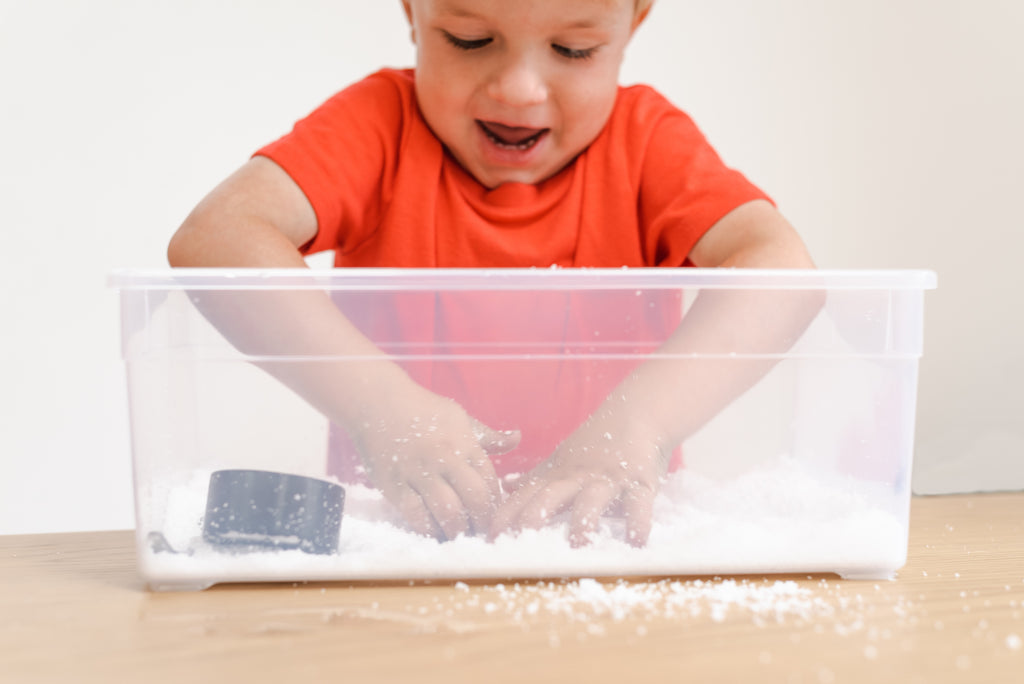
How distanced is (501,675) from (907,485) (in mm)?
249

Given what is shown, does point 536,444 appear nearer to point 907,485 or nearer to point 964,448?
→ point 907,485

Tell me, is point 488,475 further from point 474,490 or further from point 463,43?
point 463,43

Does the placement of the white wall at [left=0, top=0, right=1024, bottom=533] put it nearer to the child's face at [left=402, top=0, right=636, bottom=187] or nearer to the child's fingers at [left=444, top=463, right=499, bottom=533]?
the child's face at [left=402, top=0, right=636, bottom=187]

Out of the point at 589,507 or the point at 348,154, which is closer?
the point at 589,507

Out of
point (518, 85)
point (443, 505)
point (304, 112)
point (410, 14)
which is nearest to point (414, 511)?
point (443, 505)

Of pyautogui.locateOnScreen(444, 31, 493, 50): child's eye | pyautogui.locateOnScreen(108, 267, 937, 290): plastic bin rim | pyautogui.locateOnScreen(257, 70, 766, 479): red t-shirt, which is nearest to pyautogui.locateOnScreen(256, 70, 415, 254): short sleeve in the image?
pyautogui.locateOnScreen(257, 70, 766, 479): red t-shirt

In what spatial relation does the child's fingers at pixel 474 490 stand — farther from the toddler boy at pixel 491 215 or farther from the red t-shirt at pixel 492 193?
the red t-shirt at pixel 492 193

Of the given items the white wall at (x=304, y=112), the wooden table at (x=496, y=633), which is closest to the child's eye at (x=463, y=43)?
the wooden table at (x=496, y=633)

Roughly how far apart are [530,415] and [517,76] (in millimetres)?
302

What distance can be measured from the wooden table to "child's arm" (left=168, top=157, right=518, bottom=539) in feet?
0.14

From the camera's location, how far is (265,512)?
0.44 metres

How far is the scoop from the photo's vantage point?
44 cm

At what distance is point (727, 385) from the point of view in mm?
484

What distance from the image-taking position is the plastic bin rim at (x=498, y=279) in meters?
0.44
